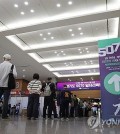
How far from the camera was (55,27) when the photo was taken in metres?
9.33

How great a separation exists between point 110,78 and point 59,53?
32.5 ft

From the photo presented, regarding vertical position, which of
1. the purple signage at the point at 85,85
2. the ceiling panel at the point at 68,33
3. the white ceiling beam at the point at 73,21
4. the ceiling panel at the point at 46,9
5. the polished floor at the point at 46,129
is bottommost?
the polished floor at the point at 46,129

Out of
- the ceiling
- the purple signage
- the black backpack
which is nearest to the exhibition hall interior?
the ceiling

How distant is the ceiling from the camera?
806 cm

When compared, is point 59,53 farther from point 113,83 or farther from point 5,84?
point 113,83

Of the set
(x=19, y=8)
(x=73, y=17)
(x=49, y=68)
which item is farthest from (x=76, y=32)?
(x=49, y=68)

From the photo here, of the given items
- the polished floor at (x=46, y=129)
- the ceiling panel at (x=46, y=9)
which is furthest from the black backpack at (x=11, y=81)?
the ceiling panel at (x=46, y=9)

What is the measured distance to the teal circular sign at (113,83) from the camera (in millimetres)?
3932

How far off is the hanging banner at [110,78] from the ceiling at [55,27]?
164 inches

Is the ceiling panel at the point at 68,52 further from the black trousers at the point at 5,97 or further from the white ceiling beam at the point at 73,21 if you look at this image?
the black trousers at the point at 5,97

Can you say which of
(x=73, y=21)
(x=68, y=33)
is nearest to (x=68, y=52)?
(x=68, y=33)

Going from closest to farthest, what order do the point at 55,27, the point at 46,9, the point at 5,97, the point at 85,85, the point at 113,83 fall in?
the point at 113,83
the point at 5,97
the point at 46,9
the point at 55,27
the point at 85,85

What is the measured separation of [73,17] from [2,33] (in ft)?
13.3

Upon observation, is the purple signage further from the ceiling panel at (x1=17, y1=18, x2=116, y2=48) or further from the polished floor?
the polished floor
